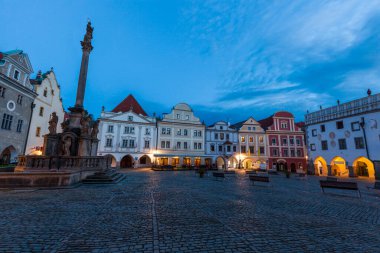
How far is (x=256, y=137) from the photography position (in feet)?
136

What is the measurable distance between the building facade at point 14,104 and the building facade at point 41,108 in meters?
0.89

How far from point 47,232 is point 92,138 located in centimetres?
1142

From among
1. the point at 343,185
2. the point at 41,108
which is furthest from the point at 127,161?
the point at 343,185

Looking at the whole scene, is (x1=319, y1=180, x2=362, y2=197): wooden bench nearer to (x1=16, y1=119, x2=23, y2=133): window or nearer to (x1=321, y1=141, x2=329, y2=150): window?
(x1=321, y1=141, x2=329, y2=150): window

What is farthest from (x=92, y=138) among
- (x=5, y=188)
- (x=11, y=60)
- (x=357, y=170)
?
(x=357, y=170)

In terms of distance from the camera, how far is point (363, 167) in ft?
85.0

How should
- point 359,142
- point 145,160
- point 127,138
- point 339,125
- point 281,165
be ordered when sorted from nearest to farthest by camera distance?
point 359,142, point 339,125, point 127,138, point 145,160, point 281,165

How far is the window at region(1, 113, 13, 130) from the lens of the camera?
20.6 metres

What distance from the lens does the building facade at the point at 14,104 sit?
20.5 m

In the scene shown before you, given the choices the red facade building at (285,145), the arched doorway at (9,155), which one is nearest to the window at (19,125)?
the arched doorway at (9,155)

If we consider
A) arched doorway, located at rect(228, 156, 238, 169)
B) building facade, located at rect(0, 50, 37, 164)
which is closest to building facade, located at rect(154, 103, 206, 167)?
arched doorway, located at rect(228, 156, 238, 169)

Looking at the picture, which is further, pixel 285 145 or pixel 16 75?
pixel 285 145

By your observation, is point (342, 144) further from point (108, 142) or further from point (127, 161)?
point (108, 142)

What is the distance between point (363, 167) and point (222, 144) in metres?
22.8
